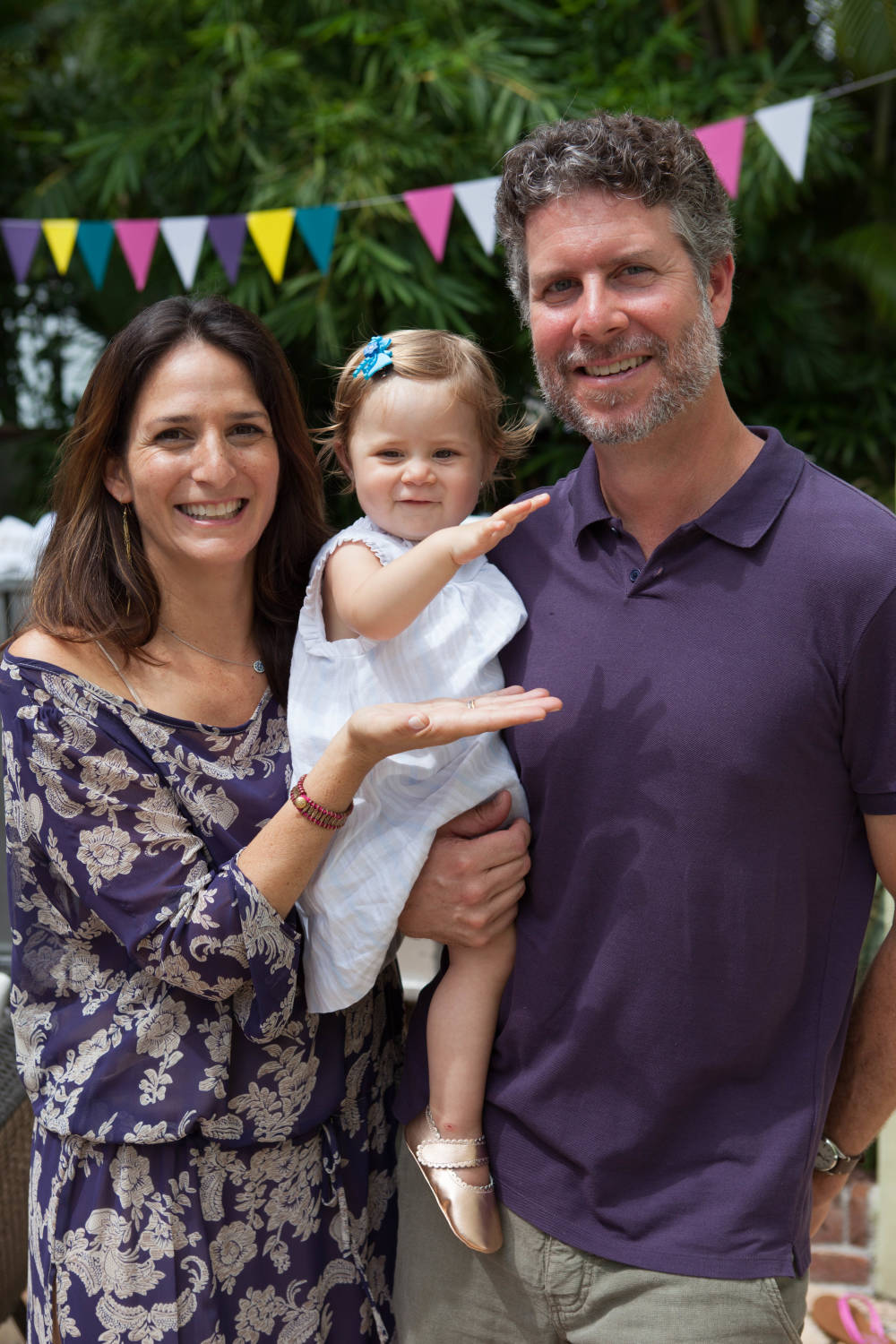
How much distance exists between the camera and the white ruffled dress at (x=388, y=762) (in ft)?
5.66

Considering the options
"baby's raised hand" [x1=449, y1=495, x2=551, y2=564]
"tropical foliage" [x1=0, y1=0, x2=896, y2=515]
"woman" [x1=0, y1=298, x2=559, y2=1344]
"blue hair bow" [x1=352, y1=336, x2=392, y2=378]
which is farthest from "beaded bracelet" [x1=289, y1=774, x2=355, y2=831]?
"tropical foliage" [x1=0, y1=0, x2=896, y2=515]

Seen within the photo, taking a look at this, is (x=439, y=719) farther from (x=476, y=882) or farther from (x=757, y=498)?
(x=757, y=498)

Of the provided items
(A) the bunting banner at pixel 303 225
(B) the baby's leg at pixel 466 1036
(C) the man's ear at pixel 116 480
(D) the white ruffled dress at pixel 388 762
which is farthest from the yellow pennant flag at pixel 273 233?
(B) the baby's leg at pixel 466 1036

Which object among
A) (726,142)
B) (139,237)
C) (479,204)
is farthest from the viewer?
(139,237)

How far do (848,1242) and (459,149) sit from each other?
425 centimetres

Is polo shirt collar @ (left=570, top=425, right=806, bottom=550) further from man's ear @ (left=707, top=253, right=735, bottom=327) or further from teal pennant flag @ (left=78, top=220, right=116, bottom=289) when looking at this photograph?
teal pennant flag @ (left=78, top=220, right=116, bottom=289)

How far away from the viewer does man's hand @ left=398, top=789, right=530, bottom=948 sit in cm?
166

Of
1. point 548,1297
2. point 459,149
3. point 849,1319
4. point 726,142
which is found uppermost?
point 459,149

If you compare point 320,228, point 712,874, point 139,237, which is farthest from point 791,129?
point 712,874

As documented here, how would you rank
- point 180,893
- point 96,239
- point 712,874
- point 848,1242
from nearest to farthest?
1. point 712,874
2. point 180,893
3. point 848,1242
4. point 96,239

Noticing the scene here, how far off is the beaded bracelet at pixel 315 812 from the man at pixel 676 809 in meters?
0.27

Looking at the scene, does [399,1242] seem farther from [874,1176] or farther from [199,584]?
[874,1176]

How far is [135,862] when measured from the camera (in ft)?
5.38

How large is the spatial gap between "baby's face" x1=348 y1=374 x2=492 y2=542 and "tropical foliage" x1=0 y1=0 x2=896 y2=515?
2.98 m
